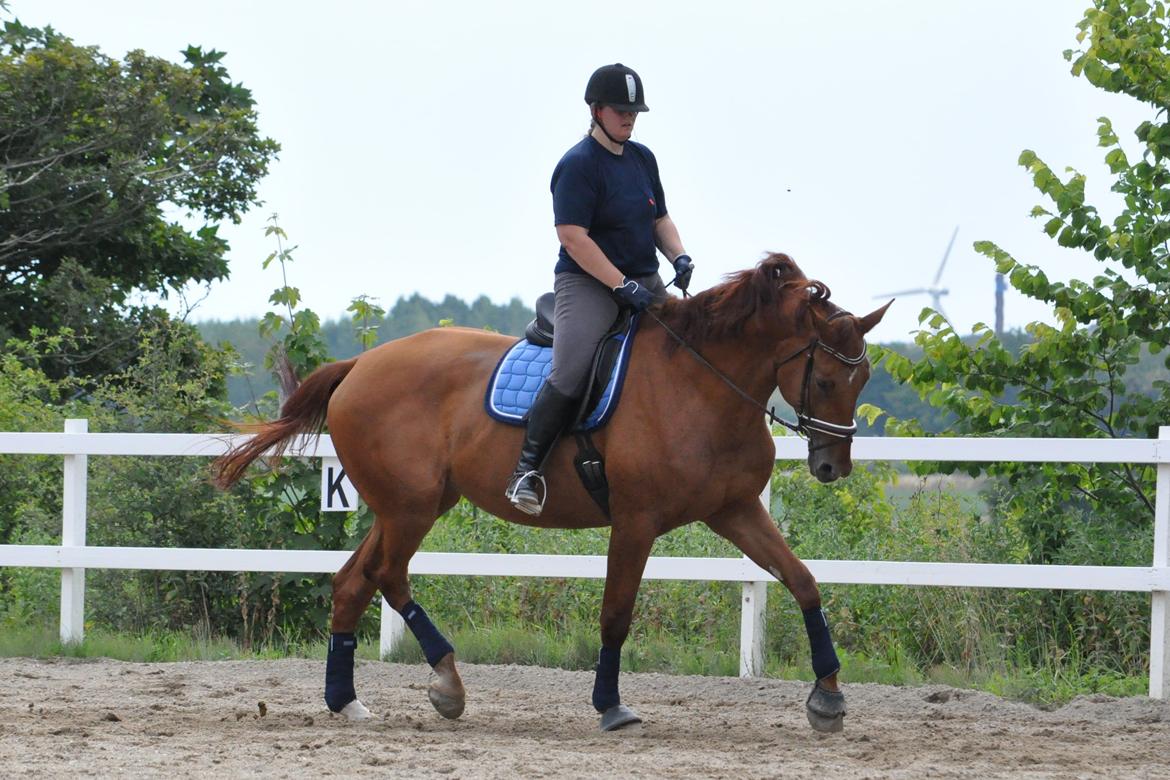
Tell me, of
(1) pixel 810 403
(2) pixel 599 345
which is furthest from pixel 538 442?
(1) pixel 810 403

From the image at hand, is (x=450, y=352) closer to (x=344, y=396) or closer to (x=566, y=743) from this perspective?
(x=344, y=396)

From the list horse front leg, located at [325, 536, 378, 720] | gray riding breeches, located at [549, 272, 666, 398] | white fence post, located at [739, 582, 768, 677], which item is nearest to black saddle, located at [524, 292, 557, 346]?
gray riding breeches, located at [549, 272, 666, 398]

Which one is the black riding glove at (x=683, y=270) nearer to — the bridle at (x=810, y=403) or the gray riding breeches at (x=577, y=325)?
the gray riding breeches at (x=577, y=325)

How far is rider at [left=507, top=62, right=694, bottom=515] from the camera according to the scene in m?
6.25

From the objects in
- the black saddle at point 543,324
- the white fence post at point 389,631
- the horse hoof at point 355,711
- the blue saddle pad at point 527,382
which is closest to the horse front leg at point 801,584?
the blue saddle pad at point 527,382

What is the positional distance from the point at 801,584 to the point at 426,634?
5.92ft

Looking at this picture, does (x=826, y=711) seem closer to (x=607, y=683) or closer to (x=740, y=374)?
(x=607, y=683)

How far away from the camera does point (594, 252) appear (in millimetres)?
6273

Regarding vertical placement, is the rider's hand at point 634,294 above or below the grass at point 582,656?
above

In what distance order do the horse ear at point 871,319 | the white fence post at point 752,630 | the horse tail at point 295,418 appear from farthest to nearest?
the white fence post at point 752,630, the horse tail at point 295,418, the horse ear at point 871,319

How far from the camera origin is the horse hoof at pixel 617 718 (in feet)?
20.4

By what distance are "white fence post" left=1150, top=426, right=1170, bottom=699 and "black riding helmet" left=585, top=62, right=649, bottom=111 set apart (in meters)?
3.56

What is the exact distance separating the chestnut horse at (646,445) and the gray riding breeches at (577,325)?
0.63ft

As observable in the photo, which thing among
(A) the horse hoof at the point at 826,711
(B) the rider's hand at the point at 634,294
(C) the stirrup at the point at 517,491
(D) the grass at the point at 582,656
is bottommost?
(D) the grass at the point at 582,656
